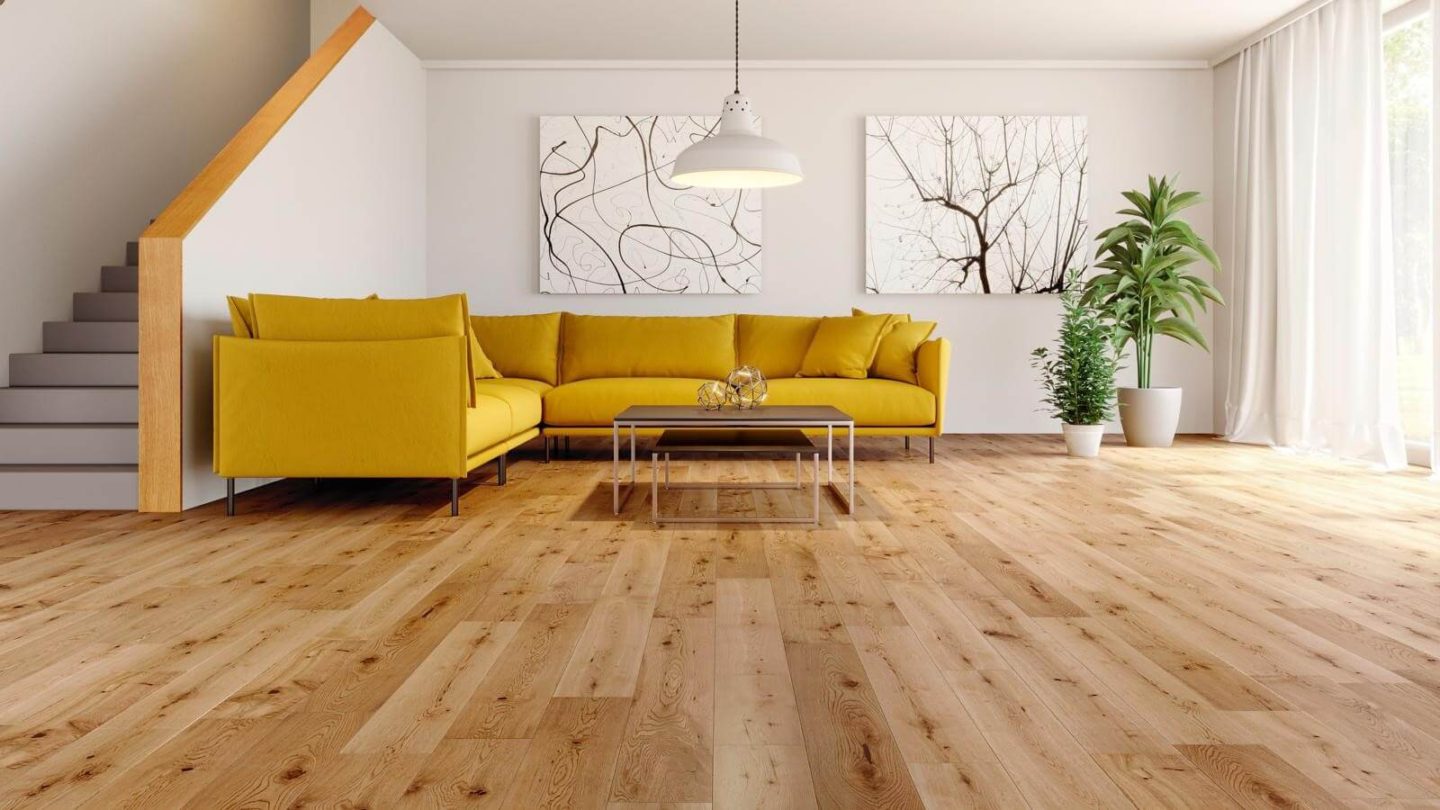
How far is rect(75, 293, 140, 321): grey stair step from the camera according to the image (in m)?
4.69

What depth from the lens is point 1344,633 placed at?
6.73ft

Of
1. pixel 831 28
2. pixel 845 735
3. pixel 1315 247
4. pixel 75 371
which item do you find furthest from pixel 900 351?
pixel 845 735

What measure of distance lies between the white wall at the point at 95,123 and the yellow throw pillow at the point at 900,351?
424 cm

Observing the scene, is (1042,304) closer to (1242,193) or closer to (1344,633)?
(1242,193)

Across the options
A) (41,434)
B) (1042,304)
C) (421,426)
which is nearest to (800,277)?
(1042,304)

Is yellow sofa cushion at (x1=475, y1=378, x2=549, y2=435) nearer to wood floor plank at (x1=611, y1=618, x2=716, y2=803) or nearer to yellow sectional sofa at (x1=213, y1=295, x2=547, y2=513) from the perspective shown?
yellow sectional sofa at (x1=213, y1=295, x2=547, y2=513)

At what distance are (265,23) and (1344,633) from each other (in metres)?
6.97

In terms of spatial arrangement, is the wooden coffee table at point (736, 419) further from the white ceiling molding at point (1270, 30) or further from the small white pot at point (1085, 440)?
the white ceiling molding at point (1270, 30)

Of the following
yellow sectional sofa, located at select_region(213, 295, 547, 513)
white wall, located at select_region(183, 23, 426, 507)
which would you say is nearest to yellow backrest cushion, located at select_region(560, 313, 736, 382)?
white wall, located at select_region(183, 23, 426, 507)

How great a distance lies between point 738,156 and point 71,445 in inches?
115

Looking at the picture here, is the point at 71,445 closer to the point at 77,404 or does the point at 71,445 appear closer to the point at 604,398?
the point at 77,404

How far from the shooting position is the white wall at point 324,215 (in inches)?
149

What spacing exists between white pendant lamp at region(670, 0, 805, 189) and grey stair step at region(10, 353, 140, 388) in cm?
256

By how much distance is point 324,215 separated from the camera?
5.17m
